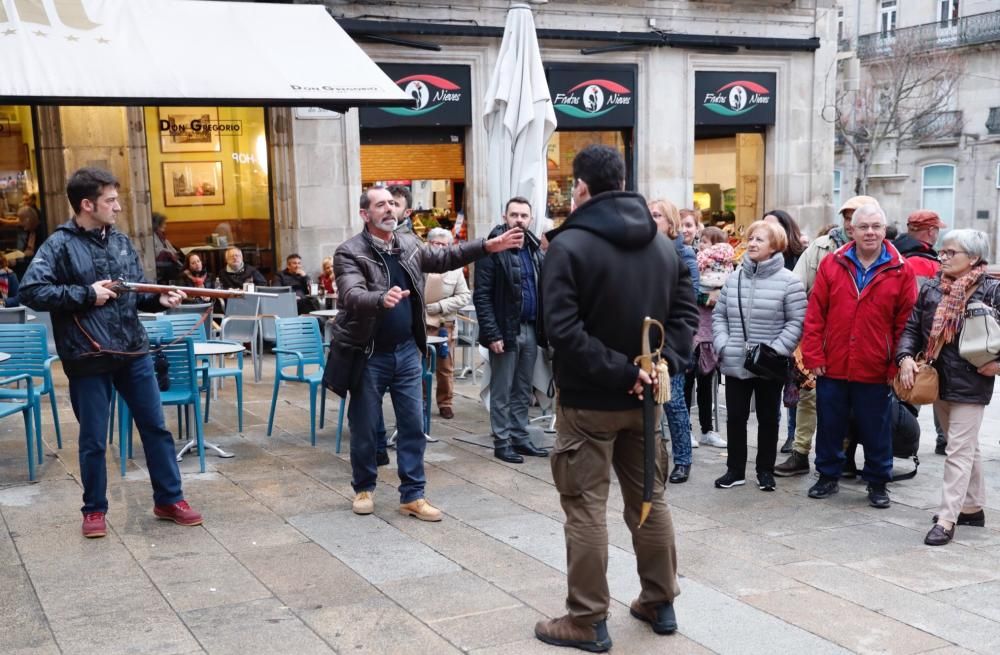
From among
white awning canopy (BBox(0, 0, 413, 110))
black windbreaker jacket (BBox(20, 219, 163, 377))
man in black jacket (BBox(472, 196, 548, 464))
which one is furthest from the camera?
white awning canopy (BBox(0, 0, 413, 110))

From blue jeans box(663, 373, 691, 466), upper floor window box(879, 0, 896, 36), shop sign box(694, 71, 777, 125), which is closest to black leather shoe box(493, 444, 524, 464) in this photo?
blue jeans box(663, 373, 691, 466)

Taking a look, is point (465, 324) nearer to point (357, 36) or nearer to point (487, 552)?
point (357, 36)

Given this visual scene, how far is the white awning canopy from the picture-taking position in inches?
421

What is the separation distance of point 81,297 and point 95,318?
0.15 m

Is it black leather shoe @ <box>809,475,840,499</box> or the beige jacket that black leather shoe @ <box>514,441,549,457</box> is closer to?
the beige jacket

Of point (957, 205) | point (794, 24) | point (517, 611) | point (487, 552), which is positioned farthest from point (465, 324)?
point (957, 205)

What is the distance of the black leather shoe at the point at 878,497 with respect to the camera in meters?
6.34

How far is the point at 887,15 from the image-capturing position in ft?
129

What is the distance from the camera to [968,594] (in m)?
4.88

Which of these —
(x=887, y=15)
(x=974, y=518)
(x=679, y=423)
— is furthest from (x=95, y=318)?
(x=887, y=15)

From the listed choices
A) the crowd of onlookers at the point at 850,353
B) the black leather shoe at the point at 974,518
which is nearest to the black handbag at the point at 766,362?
the crowd of onlookers at the point at 850,353

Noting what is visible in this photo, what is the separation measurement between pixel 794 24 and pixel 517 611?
14951mm

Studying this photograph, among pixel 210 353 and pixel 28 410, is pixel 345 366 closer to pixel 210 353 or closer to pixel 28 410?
pixel 210 353

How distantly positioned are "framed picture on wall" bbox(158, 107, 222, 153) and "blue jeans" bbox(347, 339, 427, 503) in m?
9.04
